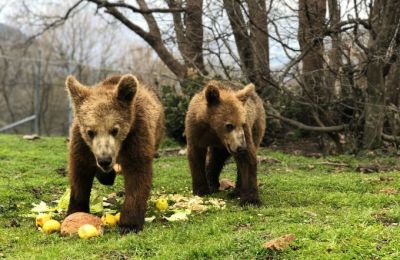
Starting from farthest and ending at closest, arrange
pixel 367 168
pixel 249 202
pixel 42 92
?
pixel 42 92 < pixel 367 168 < pixel 249 202

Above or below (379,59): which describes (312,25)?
above

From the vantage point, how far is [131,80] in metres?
6.00

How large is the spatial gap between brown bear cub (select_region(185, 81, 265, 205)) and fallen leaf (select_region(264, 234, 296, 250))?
2257 mm

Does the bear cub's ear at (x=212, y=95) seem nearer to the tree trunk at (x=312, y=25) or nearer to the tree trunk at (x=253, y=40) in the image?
the tree trunk at (x=312, y=25)

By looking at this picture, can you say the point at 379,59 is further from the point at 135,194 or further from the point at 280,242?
the point at 280,242

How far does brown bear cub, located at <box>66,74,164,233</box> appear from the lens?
5.77m

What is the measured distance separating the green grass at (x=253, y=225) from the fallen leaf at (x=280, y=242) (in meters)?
0.05

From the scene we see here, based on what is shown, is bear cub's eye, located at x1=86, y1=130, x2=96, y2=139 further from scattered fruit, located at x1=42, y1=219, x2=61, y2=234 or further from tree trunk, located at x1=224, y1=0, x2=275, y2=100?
tree trunk, located at x1=224, y1=0, x2=275, y2=100

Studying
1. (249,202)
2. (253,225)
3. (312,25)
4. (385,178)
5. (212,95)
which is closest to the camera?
(253,225)

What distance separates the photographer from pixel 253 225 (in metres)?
6.12

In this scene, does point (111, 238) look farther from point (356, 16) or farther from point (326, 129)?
point (326, 129)

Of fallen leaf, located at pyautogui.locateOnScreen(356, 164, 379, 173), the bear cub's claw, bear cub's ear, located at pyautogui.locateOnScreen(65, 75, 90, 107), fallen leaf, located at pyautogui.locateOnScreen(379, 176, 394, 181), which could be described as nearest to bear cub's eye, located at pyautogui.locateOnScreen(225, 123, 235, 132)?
the bear cub's claw

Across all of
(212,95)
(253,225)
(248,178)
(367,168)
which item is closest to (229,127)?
(212,95)

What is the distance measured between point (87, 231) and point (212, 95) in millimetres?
2668
